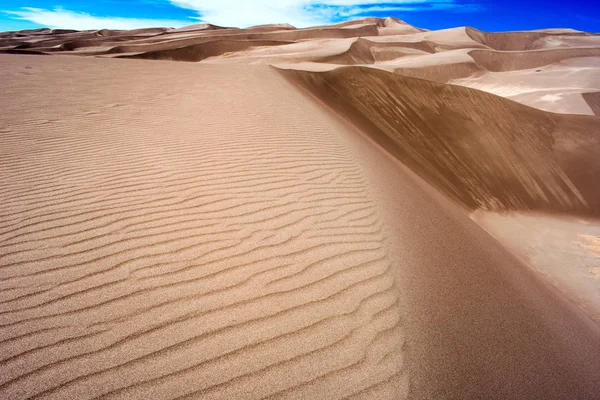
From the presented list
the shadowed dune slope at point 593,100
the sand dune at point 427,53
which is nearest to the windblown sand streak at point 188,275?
the sand dune at point 427,53

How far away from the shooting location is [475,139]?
813 cm

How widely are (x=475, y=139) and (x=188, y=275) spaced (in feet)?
27.1

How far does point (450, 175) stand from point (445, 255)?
15.9ft

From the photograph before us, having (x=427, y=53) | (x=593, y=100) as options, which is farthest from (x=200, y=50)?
(x=593, y=100)

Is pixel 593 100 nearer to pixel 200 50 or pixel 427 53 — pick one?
pixel 427 53

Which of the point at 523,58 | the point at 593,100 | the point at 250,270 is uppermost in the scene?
the point at 523,58

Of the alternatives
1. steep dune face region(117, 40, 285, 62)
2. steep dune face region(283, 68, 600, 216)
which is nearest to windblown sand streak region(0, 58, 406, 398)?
steep dune face region(283, 68, 600, 216)

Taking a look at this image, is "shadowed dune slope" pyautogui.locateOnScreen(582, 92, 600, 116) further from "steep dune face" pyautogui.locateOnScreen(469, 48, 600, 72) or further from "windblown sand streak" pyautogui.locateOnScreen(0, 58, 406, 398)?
"steep dune face" pyautogui.locateOnScreen(469, 48, 600, 72)

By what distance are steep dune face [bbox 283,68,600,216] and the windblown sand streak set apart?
4042 millimetres

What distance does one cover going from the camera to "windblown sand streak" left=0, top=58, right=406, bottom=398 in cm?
150

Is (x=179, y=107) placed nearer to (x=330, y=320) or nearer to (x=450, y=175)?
(x=330, y=320)

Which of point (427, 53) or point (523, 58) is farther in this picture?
point (427, 53)

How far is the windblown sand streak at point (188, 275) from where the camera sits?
1502mm

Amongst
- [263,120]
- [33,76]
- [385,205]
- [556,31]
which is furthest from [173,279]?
[556,31]
